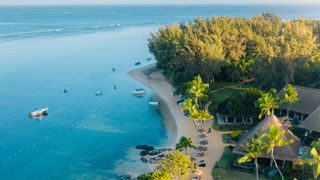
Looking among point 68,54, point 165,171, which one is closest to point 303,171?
point 165,171

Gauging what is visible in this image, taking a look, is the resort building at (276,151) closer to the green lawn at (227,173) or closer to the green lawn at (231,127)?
the green lawn at (227,173)

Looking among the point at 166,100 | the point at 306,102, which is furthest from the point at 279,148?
the point at 166,100

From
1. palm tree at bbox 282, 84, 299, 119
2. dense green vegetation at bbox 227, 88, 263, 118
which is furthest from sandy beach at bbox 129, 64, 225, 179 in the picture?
palm tree at bbox 282, 84, 299, 119

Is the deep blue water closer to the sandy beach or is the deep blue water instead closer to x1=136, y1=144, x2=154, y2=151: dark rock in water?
x1=136, y1=144, x2=154, y2=151: dark rock in water

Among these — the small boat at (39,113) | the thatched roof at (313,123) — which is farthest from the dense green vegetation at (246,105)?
the small boat at (39,113)

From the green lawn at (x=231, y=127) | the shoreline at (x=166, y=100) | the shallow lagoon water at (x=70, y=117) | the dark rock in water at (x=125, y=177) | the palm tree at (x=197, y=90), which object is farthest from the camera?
the shoreline at (x=166, y=100)

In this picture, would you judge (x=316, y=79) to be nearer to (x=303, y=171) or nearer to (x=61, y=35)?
(x=303, y=171)

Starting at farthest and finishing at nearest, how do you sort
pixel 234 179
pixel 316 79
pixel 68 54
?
pixel 68 54 → pixel 316 79 → pixel 234 179
